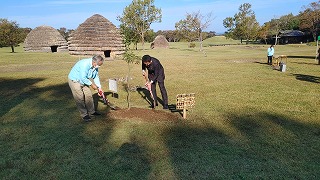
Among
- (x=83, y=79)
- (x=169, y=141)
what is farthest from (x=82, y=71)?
(x=169, y=141)

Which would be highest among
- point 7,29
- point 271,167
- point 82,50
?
point 7,29

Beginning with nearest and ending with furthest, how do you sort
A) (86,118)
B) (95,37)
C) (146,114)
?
(86,118)
(146,114)
(95,37)

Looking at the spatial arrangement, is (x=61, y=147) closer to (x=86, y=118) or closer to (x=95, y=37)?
(x=86, y=118)

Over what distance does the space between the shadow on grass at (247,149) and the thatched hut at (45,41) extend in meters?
38.5

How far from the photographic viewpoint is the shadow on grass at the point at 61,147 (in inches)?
191

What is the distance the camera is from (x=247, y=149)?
19.1ft

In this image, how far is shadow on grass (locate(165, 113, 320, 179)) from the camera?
4852 mm

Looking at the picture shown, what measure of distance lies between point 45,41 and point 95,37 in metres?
21.3

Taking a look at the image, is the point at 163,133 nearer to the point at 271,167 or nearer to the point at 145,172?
the point at 145,172

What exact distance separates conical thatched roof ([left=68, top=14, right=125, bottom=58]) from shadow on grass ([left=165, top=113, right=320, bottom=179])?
58.2 ft

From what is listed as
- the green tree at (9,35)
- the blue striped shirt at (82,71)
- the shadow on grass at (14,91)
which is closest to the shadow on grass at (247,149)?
the blue striped shirt at (82,71)

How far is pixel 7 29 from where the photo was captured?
1864 inches

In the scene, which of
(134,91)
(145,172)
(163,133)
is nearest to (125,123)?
(163,133)

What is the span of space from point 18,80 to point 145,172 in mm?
13748
